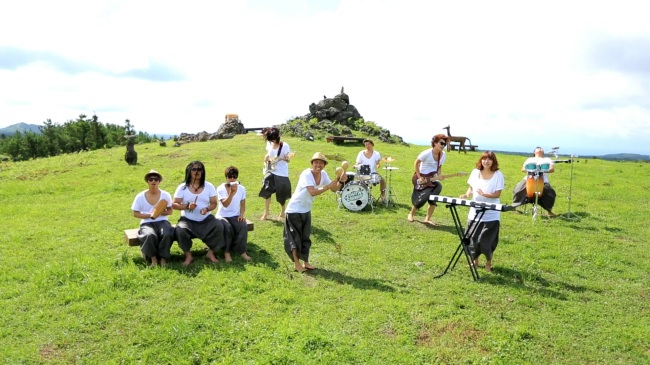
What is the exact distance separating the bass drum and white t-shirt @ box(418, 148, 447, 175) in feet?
6.68

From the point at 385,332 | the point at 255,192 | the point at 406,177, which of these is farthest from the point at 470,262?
the point at 406,177

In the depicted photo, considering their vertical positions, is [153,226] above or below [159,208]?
below

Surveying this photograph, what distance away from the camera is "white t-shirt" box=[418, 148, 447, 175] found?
10.4 meters

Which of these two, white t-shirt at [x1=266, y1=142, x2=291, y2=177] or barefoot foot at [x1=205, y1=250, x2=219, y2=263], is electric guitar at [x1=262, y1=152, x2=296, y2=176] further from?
barefoot foot at [x1=205, y1=250, x2=219, y2=263]

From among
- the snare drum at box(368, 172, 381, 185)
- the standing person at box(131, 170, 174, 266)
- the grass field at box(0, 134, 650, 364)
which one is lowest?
the grass field at box(0, 134, 650, 364)

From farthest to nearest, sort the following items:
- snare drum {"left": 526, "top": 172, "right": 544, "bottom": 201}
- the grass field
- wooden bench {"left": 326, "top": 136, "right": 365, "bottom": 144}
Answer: wooden bench {"left": 326, "top": 136, "right": 365, "bottom": 144} → snare drum {"left": 526, "top": 172, "right": 544, "bottom": 201} → the grass field

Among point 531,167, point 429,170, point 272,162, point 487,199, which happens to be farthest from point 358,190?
point 487,199

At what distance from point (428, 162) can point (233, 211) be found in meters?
4.98

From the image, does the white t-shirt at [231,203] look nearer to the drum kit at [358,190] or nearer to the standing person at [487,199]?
the standing person at [487,199]

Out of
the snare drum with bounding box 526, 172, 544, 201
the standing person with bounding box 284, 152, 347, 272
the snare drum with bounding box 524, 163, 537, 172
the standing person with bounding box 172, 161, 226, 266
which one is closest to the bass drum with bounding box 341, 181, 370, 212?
the snare drum with bounding box 524, 163, 537, 172

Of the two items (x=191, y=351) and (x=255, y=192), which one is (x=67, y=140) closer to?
(x=255, y=192)

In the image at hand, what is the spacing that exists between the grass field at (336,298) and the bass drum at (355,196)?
70cm

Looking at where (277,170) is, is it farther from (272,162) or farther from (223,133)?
(223,133)

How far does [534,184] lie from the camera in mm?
11438
